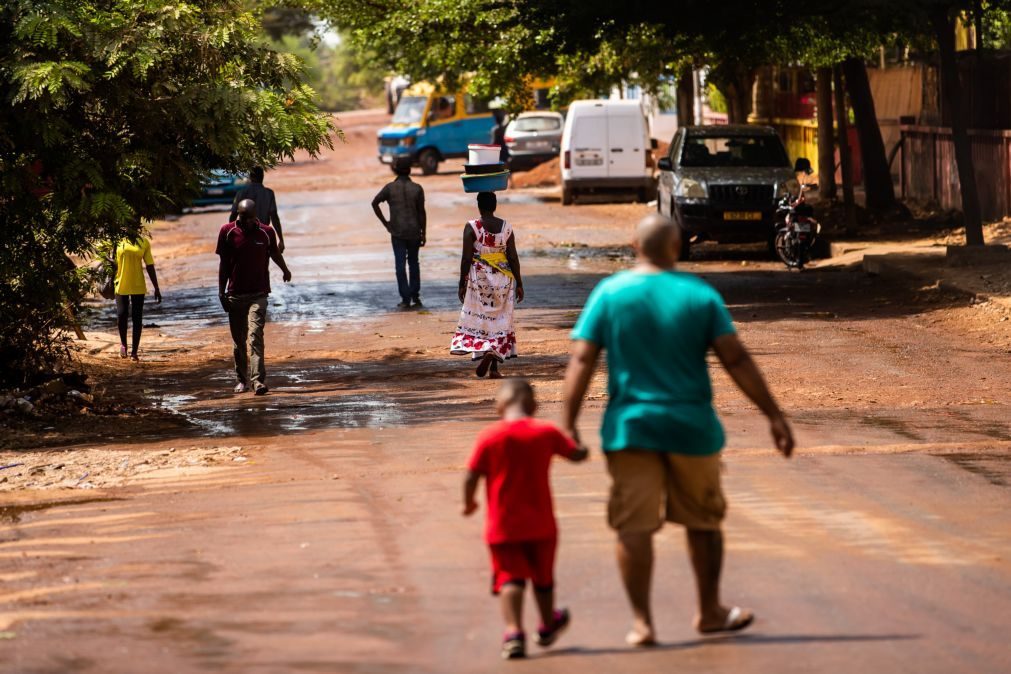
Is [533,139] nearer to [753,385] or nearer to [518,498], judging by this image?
[753,385]

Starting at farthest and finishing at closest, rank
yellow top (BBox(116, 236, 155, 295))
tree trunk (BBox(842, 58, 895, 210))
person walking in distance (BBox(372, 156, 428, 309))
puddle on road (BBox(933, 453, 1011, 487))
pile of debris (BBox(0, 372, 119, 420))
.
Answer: tree trunk (BBox(842, 58, 895, 210)), person walking in distance (BBox(372, 156, 428, 309)), yellow top (BBox(116, 236, 155, 295)), pile of debris (BBox(0, 372, 119, 420)), puddle on road (BBox(933, 453, 1011, 487))

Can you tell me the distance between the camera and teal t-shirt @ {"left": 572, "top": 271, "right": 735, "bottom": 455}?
578 centimetres

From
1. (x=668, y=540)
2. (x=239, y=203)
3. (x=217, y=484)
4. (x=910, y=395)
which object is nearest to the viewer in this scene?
(x=668, y=540)

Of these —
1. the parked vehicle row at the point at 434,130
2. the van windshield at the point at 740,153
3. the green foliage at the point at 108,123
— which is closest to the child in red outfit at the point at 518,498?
the green foliage at the point at 108,123

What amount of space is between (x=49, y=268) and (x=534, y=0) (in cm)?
950

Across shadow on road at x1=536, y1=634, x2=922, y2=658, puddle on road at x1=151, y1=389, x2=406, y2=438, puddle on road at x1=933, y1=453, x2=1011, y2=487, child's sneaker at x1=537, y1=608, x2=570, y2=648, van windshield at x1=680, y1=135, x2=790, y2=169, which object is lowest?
puddle on road at x1=933, y1=453, x2=1011, y2=487

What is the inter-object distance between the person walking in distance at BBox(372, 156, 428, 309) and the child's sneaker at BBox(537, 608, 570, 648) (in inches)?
518

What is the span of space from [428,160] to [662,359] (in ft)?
145

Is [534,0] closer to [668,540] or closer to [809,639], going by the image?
[668,540]

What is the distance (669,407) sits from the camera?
5.78 meters

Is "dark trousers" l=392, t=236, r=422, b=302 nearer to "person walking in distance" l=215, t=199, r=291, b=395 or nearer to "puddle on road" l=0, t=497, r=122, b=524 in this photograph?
"person walking in distance" l=215, t=199, r=291, b=395

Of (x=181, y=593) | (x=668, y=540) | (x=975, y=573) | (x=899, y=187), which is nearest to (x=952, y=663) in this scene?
(x=975, y=573)

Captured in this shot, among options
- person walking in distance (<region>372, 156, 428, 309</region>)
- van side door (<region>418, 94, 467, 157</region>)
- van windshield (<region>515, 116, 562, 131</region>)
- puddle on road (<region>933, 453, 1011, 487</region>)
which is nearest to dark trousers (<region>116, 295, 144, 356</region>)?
person walking in distance (<region>372, 156, 428, 309</region>)

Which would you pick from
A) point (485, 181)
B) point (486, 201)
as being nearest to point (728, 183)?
point (485, 181)
